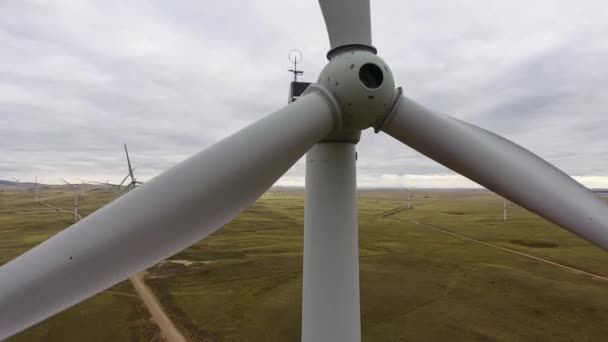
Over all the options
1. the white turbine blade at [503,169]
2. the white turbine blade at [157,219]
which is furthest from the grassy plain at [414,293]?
the white turbine blade at [157,219]

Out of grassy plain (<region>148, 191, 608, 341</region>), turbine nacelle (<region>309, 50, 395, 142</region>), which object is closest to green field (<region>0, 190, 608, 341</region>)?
grassy plain (<region>148, 191, 608, 341</region>)

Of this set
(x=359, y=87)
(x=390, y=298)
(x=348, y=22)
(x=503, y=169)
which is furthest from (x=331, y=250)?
(x=390, y=298)

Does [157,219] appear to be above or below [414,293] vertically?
above

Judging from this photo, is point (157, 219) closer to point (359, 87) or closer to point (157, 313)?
point (359, 87)

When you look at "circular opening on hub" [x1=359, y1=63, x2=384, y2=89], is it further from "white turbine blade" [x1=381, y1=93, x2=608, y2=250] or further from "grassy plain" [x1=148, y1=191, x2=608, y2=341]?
"grassy plain" [x1=148, y1=191, x2=608, y2=341]

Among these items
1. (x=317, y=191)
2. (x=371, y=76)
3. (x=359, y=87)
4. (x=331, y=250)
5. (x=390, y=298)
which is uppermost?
(x=371, y=76)

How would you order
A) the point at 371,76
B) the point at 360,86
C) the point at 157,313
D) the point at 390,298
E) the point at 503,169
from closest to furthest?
the point at 360,86 → the point at 371,76 → the point at 503,169 → the point at 157,313 → the point at 390,298
